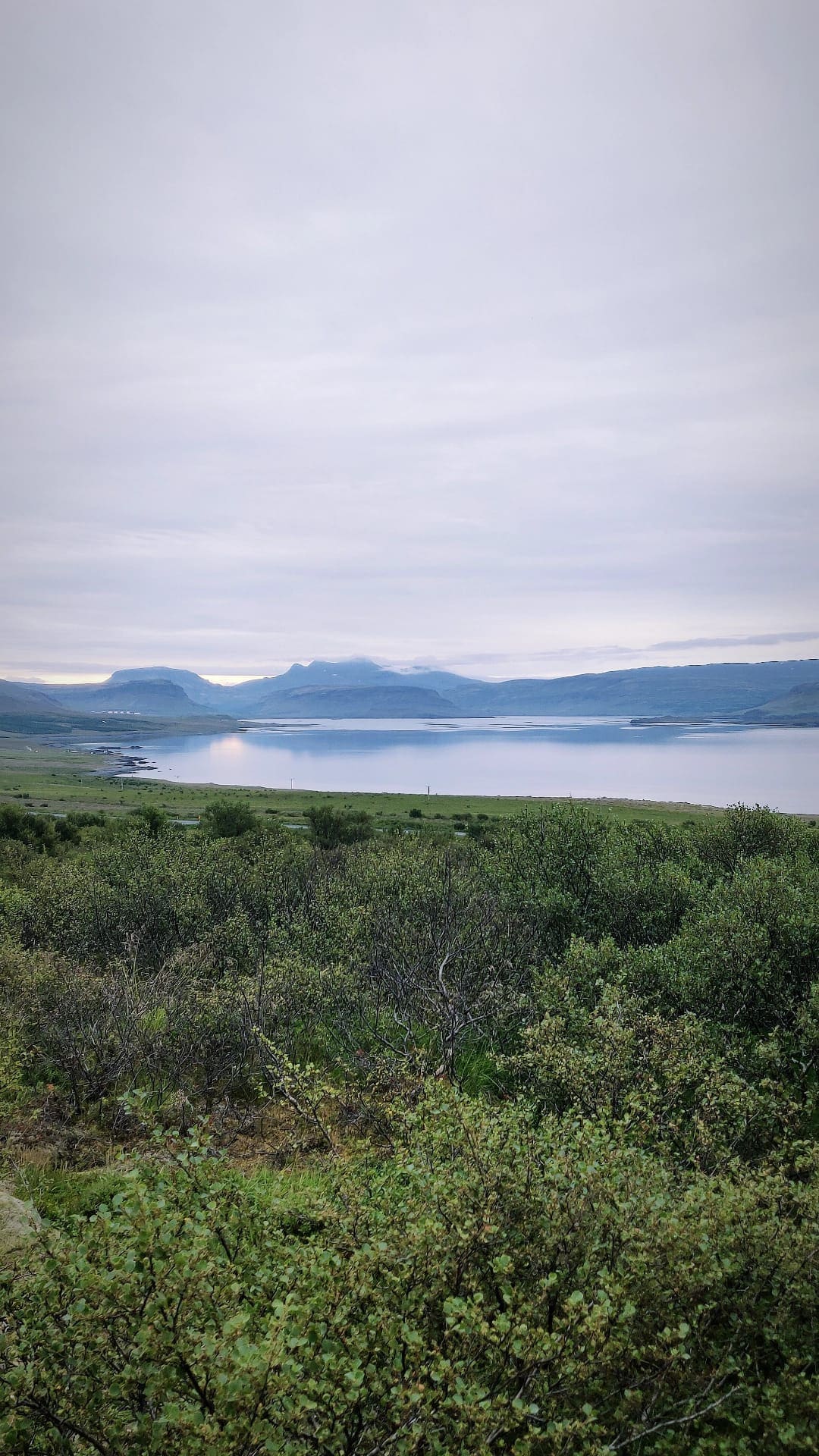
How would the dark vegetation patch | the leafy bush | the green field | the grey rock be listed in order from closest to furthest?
the leafy bush < the dark vegetation patch < the grey rock < the green field

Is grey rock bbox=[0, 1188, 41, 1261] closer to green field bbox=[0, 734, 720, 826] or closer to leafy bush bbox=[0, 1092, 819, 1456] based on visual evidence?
leafy bush bbox=[0, 1092, 819, 1456]

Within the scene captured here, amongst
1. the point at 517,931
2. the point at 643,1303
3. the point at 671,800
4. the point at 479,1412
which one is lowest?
the point at 671,800

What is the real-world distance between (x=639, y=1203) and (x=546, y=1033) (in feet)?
22.8

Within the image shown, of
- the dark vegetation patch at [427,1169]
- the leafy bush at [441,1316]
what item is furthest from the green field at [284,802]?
the leafy bush at [441,1316]

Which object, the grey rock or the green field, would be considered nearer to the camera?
the grey rock

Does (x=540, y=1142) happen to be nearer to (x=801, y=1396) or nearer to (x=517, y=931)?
(x=801, y=1396)

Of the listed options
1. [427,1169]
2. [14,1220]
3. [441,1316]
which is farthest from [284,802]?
[441,1316]

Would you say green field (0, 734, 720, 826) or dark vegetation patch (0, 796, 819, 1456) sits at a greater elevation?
dark vegetation patch (0, 796, 819, 1456)

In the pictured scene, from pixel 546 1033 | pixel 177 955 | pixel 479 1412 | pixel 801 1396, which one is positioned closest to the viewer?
pixel 479 1412

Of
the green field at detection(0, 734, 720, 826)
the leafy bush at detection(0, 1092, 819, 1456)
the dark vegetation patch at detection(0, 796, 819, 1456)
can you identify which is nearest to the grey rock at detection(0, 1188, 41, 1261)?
the dark vegetation patch at detection(0, 796, 819, 1456)

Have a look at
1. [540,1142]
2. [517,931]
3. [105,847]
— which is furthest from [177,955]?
[105,847]

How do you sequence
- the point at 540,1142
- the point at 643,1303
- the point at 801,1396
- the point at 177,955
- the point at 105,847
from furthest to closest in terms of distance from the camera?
the point at 105,847, the point at 177,955, the point at 540,1142, the point at 643,1303, the point at 801,1396

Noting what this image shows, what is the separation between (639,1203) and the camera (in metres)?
7.34

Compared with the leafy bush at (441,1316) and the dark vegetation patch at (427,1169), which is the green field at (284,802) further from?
the leafy bush at (441,1316)
